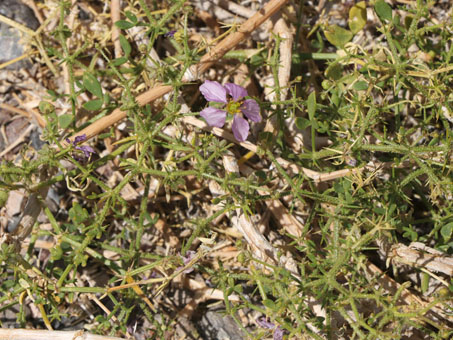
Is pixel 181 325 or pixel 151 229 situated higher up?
pixel 151 229

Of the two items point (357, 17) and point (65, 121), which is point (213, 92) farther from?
point (357, 17)

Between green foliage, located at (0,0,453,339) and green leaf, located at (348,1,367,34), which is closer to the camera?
green foliage, located at (0,0,453,339)

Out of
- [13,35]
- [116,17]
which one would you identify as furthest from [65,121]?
[13,35]

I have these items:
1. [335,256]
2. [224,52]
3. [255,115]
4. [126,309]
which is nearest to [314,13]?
[224,52]

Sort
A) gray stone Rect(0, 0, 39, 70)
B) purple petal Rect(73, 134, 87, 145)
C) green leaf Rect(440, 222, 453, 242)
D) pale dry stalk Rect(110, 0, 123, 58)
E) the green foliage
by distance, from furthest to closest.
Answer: gray stone Rect(0, 0, 39, 70)
pale dry stalk Rect(110, 0, 123, 58)
purple petal Rect(73, 134, 87, 145)
green leaf Rect(440, 222, 453, 242)
the green foliage

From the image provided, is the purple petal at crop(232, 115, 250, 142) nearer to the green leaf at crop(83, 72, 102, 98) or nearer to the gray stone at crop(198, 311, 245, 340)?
the green leaf at crop(83, 72, 102, 98)

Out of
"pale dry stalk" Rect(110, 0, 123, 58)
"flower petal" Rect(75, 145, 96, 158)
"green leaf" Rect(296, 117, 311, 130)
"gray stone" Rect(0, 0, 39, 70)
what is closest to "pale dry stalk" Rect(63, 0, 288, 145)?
"flower petal" Rect(75, 145, 96, 158)

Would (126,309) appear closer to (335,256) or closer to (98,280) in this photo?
(98,280)

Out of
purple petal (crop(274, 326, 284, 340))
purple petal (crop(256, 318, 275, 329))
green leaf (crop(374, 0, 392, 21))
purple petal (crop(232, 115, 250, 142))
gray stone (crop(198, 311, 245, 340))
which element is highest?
green leaf (crop(374, 0, 392, 21))
